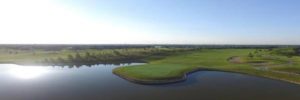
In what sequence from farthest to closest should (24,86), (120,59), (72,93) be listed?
(120,59) < (24,86) < (72,93)

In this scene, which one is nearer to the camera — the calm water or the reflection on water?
the calm water

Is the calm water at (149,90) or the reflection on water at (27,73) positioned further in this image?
the reflection on water at (27,73)

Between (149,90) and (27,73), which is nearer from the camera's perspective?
(149,90)

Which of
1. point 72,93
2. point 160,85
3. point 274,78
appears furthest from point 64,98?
point 274,78

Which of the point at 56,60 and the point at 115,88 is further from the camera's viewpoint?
the point at 56,60

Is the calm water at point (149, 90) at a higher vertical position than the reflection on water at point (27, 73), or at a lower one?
higher

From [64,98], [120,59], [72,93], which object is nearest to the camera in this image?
[64,98]

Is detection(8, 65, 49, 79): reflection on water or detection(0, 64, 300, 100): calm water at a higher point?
detection(0, 64, 300, 100): calm water

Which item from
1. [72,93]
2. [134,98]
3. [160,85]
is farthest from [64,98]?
[160,85]

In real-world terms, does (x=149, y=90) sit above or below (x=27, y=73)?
above

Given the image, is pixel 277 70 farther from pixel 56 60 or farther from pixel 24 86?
pixel 56 60
